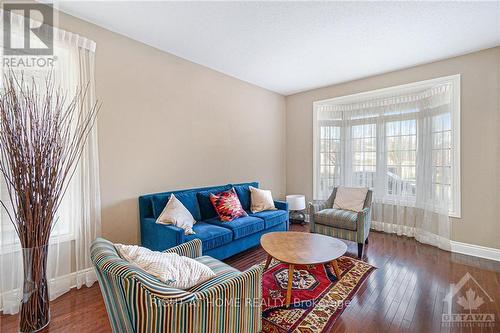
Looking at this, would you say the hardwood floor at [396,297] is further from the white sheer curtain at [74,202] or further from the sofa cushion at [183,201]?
the sofa cushion at [183,201]

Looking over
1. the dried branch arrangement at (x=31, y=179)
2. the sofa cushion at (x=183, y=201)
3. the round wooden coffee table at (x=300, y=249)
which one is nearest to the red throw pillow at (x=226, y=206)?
the sofa cushion at (x=183, y=201)

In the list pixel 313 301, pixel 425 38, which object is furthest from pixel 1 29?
pixel 425 38

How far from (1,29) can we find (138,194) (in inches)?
74.8

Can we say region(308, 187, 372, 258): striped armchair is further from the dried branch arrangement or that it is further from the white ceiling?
the dried branch arrangement

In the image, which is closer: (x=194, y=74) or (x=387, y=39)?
(x=387, y=39)

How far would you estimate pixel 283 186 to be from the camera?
205 inches

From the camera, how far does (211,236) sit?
103 inches

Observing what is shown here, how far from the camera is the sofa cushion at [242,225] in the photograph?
2904mm

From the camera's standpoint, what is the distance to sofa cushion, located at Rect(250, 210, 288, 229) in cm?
336

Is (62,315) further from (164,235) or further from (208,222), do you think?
(208,222)

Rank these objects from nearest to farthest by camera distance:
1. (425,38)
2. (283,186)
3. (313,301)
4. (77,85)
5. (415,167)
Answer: (313,301)
(77,85)
(425,38)
(415,167)
(283,186)

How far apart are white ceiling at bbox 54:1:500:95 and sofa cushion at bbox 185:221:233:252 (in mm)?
2283

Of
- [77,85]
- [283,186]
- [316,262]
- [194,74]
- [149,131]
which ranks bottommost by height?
[316,262]

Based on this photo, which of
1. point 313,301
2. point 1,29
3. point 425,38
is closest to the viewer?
point 1,29
